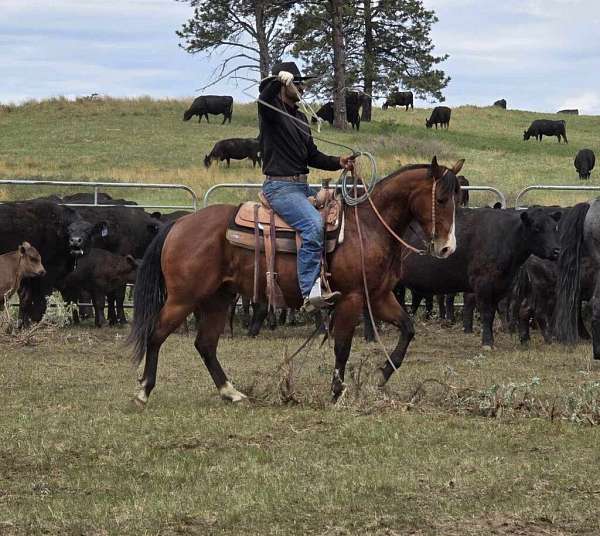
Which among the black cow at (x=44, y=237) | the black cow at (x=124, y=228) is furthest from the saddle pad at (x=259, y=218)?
the black cow at (x=124, y=228)

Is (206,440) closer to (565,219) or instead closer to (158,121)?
(565,219)

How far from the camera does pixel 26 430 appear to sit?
7.80 meters

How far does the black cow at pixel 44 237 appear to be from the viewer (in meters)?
15.2

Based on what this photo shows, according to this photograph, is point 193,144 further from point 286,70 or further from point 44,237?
point 286,70

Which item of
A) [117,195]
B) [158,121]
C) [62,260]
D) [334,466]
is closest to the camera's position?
[334,466]

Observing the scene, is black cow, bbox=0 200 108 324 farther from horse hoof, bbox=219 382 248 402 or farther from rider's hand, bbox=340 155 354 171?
rider's hand, bbox=340 155 354 171

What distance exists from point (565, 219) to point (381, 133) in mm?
39412

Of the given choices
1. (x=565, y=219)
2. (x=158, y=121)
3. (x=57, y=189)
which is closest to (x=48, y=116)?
(x=158, y=121)

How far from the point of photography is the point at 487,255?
14.0 m

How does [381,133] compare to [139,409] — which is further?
[381,133]

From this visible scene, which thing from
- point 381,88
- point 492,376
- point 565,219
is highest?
point 381,88

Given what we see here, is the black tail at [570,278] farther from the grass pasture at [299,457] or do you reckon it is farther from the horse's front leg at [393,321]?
the horse's front leg at [393,321]

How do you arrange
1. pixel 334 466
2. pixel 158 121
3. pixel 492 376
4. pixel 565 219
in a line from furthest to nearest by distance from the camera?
1. pixel 158 121
2. pixel 565 219
3. pixel 492 376
4. pixel 334 466

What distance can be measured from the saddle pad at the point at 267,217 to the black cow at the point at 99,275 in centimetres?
723
